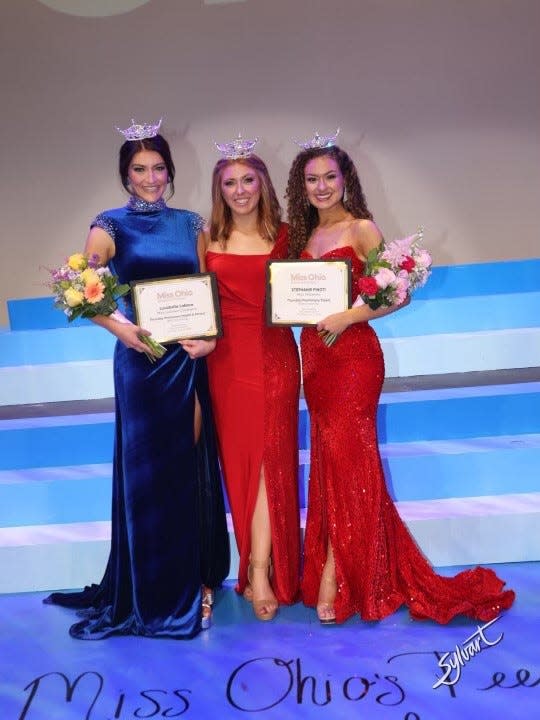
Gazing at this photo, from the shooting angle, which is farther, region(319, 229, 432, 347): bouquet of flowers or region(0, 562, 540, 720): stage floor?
region(319, 229, 432, 347): bouquet of flowers

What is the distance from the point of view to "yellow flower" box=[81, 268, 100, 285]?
2.86m

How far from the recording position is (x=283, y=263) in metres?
2.99

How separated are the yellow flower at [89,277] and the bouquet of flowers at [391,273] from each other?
0.86m

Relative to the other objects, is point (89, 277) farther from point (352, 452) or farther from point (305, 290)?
point (352, 452)

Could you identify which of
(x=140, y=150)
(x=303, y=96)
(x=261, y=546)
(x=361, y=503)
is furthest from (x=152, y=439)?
(x=303, y=96)

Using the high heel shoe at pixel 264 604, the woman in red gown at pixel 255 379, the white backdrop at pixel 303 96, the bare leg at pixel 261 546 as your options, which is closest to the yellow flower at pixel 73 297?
the woman in red gown at pixel 255 379

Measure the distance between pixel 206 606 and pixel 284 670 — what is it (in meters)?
0.55

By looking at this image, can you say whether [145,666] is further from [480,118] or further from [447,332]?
Result: [480,118]

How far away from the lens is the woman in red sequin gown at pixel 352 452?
3080 millimetres

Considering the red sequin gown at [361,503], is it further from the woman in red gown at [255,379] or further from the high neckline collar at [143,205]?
the high neckline collar at [143,205]

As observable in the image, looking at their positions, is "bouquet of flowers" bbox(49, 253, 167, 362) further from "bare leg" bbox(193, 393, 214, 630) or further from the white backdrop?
the white backdrop

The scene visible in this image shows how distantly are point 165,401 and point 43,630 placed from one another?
3.06ft

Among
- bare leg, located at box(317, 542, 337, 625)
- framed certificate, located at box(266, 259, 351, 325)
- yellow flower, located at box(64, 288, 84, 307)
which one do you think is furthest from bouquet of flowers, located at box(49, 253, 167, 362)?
bare leg, located at box(317, 542, 337, 625)

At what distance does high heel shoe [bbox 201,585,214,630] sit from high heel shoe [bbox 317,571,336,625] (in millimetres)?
392
